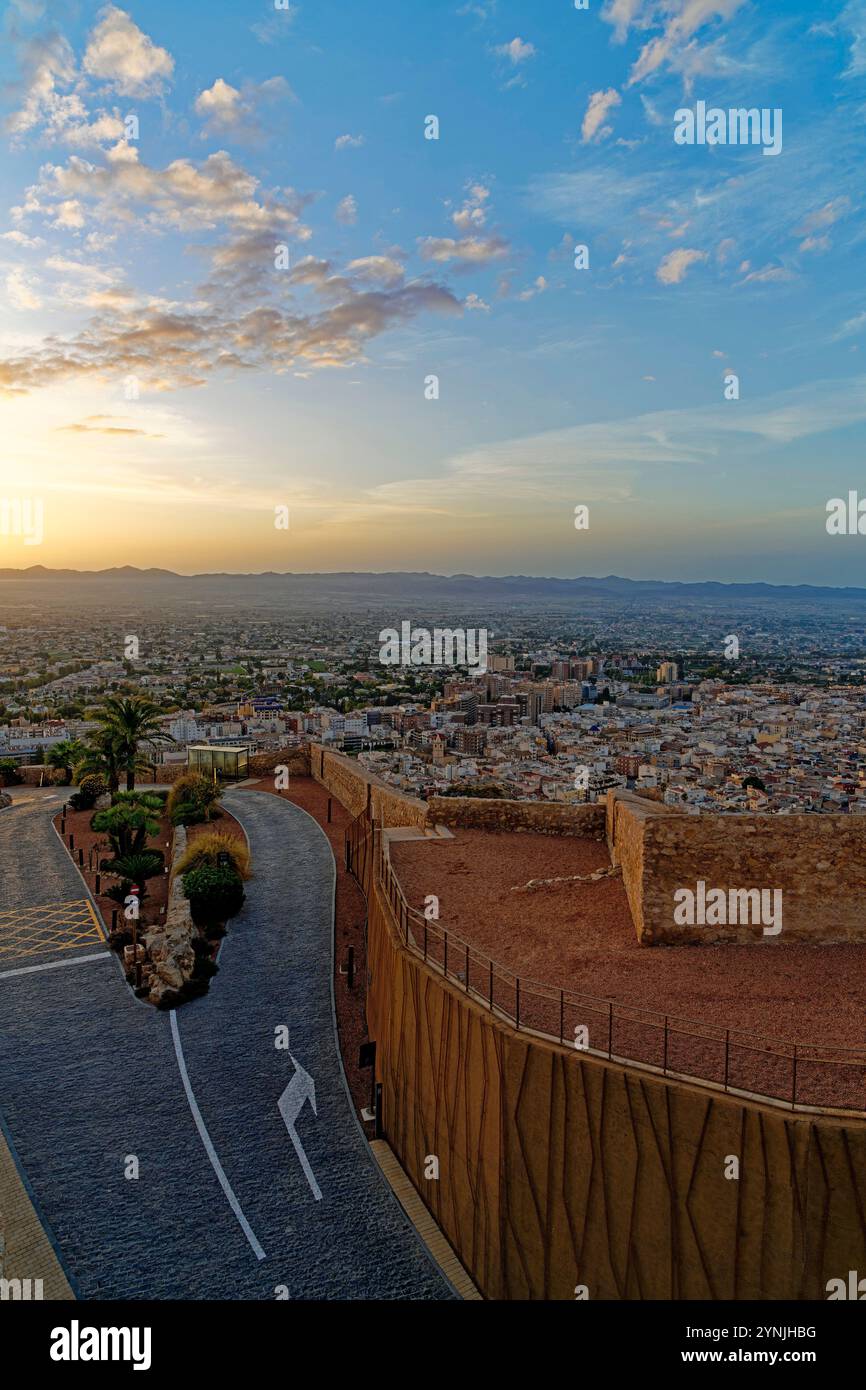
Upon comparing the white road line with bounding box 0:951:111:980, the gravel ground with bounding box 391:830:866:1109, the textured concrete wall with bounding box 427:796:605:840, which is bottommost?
the white road line with bounding box 0:951:111:980

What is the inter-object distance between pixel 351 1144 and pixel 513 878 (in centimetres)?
467

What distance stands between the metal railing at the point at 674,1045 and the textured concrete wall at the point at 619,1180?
0.26 m

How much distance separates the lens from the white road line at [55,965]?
14.0m

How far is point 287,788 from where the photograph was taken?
2652 centimetres

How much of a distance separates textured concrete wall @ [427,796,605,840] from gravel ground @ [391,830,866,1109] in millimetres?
2086

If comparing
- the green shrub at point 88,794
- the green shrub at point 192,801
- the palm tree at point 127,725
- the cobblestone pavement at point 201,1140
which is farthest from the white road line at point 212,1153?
the green shrub at point 88,794

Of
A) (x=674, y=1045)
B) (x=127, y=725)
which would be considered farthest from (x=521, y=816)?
(x=127, y=725)

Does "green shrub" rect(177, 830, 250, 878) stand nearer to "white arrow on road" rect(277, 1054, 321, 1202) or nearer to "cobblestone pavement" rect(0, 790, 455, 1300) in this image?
"cobblestone pavement" rect(0, 790, 455, 1300)

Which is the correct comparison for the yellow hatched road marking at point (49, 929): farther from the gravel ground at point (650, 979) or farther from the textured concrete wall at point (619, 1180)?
the textured concrete wall at point (619, 1180)

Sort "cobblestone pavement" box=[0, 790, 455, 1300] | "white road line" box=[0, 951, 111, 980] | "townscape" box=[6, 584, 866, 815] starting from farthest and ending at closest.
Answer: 1. "townscape" box=[6, 584, 866, 815]
2. "white road line" box=[0, 951, 111, 980]
3. "cobblestone pavement" box=[0, 790, 455, 1300]

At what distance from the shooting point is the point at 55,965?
565 inches

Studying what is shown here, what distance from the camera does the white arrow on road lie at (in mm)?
9538

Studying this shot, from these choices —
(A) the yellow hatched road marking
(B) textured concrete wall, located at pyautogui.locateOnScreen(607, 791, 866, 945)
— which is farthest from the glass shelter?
(B) textured concrete wall, located at pyautogui.locateOnScreen(607, 791, 866, 945)
